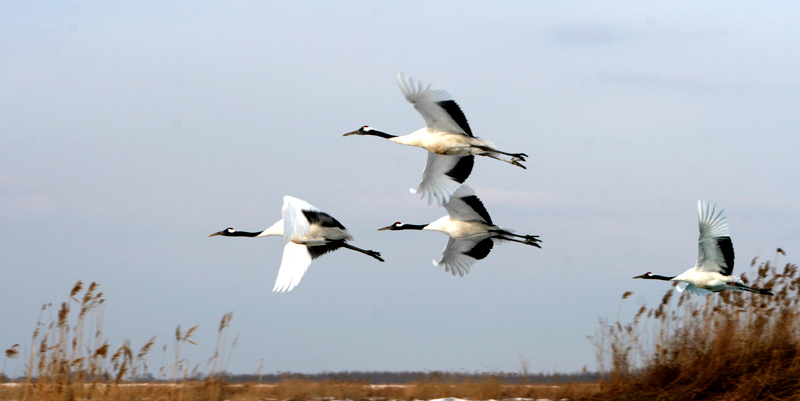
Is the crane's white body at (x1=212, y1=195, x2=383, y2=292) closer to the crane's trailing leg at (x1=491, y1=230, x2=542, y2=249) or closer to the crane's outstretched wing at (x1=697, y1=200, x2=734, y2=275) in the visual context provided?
the crane's trailing leg at (x1=491, y1=230, x2=542, y2=249)

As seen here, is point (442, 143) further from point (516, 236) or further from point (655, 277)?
point (655, 277)

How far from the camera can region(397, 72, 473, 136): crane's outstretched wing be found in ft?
27.4

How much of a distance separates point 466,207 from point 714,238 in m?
3.52

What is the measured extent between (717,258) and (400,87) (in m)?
5.32

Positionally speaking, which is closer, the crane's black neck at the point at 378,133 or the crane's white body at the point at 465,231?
the crane's white body at the point at 465,231

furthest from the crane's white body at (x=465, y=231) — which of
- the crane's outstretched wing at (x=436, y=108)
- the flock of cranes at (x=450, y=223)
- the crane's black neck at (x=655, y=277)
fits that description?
the crane's black neck at (x=655, y=277)

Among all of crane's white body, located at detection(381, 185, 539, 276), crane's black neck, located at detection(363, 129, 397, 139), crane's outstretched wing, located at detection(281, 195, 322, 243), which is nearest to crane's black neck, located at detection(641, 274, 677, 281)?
crane's white body, located at detection(381, 185, 539, 276)

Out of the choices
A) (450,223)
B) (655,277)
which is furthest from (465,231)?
(655,277)

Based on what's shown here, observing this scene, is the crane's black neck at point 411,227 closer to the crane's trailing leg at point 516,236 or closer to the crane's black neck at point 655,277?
the crane's trailing leg at point 516,236

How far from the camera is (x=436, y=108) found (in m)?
8.56

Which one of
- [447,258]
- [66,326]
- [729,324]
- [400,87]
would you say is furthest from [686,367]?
[66,326]

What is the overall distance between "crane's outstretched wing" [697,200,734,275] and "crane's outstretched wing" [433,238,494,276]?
2895 millimetres

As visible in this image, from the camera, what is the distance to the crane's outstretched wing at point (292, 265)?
9606 mm

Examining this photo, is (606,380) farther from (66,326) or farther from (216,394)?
(66,326)
